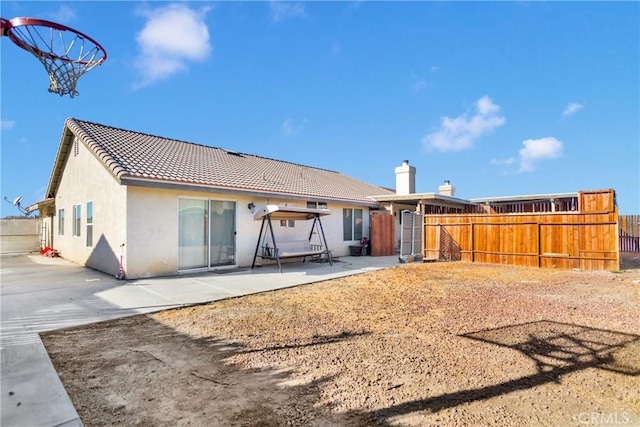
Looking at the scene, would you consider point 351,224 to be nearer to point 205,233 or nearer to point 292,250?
point 292,250

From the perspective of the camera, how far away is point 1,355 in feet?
11.8

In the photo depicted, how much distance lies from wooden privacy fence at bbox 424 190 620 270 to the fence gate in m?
0.37

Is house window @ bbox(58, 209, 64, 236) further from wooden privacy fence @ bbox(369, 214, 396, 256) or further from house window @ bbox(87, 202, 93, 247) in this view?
wooden privacy fence @ bbox(369, 214, 396, 256)

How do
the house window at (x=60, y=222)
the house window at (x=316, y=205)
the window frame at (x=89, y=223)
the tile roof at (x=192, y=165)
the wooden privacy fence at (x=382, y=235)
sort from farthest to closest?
the wooden privacy fence at (x=382, y=235) < the house window at (x=60, y=222) < the house window at (x=316, y=205) < the window frame at (x=89, y=223) < the tile roof at (x=192, y=165)

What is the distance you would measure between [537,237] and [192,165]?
41.1 ft

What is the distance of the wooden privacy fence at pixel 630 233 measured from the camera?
17.1 m

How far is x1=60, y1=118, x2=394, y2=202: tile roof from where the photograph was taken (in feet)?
30.4

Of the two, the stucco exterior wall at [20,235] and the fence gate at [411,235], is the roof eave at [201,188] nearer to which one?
the fence gate at [411,235]

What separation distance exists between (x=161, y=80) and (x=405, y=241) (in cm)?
1251

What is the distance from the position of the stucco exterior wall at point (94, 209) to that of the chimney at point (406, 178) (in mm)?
13990

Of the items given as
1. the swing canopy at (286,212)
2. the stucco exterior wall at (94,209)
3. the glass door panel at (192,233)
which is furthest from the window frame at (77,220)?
the swing canopy at (286,212)

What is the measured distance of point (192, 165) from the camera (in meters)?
11.5

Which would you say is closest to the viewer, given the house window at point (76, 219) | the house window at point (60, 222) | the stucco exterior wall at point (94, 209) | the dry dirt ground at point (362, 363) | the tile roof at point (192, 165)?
the dry dirt ground at point (362, 363)

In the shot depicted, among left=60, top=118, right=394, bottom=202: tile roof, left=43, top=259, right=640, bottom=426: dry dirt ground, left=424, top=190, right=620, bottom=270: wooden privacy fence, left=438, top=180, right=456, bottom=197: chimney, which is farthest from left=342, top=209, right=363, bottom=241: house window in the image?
left=43, top=259, right=640, bottom=426: dry dirt ground
